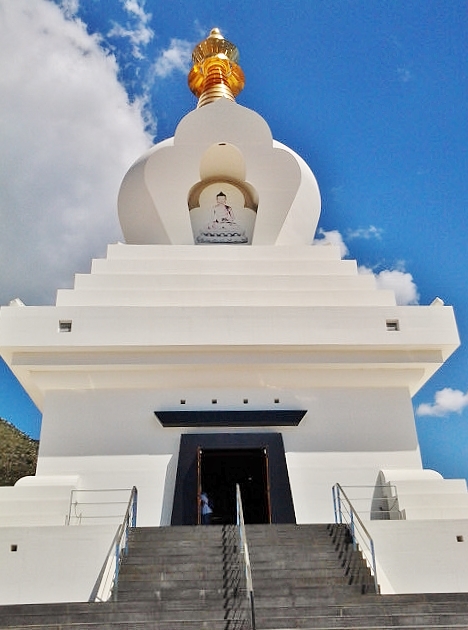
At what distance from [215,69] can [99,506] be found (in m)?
16.6

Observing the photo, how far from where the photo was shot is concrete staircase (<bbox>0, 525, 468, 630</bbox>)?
7371 mm

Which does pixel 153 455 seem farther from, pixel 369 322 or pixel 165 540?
pixel 369 322

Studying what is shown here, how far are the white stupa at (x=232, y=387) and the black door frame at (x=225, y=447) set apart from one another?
23mm

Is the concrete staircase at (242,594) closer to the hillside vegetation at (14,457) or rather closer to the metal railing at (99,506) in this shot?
the metal railing at (99,506)

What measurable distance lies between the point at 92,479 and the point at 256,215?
27.8ft

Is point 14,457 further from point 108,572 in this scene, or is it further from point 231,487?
point 108,572

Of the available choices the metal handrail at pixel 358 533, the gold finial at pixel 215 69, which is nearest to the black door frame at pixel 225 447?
the metal handrail at pixel 358 533

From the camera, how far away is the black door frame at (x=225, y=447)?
12227mm

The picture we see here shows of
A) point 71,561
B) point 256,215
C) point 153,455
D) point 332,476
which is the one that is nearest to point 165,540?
point 71,561

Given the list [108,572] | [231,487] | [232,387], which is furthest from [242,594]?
[231,487]

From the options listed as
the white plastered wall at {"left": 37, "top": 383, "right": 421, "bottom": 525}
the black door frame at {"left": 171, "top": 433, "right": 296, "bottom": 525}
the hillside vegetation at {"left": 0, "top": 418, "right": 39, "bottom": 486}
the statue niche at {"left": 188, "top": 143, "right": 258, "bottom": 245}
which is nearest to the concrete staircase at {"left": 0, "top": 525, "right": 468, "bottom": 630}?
the black door frame at {"left": 171, "top": 433, "right": 296, "bottom": 525}

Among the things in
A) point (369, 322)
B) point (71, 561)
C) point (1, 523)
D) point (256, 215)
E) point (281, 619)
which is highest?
point (256, 215)

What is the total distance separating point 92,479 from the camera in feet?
41.0

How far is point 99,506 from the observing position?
1223cm
